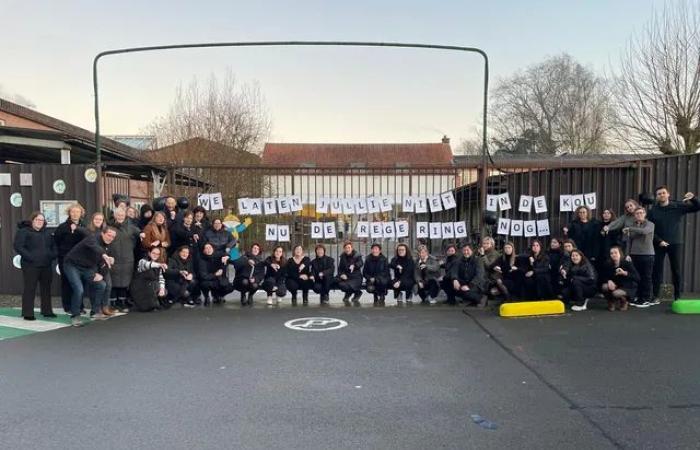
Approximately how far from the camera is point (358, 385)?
4762 mm

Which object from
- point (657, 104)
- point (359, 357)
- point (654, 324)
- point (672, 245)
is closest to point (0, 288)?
point (359, 357)

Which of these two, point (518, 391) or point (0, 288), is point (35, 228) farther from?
point (518, 391)

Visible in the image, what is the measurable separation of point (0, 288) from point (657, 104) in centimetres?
1766

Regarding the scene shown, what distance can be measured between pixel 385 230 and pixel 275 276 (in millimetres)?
2328

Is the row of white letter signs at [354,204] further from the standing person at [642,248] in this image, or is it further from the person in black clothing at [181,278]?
the standing person at [642,248]

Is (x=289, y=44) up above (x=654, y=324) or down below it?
above

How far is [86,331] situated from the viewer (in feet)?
22.7

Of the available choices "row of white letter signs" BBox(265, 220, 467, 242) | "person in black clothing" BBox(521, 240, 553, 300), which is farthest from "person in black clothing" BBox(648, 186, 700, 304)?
"row of white letter signs" BBox(265, 220, 467, 242)

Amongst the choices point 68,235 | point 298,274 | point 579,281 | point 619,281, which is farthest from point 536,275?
→ point 68,235

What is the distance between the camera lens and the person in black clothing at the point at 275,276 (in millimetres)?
8859

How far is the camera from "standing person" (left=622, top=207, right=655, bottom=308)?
8164 millimetres

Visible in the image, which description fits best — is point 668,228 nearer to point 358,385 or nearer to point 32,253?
point 358,385

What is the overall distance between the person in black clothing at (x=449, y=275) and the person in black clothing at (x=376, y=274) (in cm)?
103

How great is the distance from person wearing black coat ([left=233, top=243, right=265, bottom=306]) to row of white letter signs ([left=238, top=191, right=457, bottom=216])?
1138 millimetres
